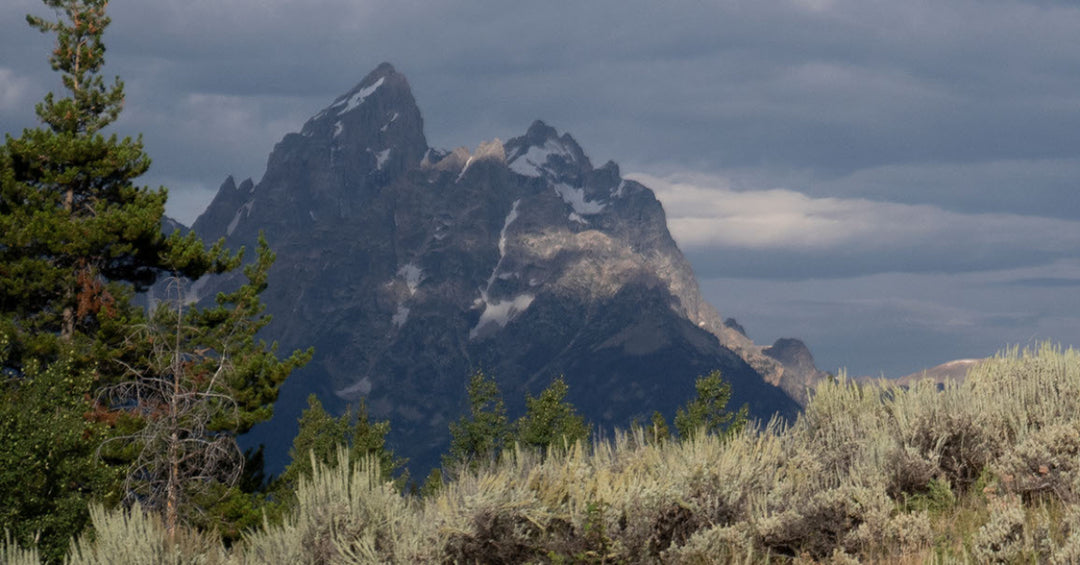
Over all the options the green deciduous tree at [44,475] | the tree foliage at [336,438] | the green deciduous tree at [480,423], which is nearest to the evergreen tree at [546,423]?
the green deciduous tree at [480,423]

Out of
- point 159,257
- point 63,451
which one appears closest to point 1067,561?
point 63,451

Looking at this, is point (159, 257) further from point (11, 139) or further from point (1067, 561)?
point (1067, 561)

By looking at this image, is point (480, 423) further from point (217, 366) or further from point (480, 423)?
point (217, 366)

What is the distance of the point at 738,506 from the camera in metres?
9.23

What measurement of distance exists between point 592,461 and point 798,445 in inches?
105

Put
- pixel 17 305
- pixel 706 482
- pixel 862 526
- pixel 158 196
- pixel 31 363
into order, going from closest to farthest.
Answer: pixel 862 526 → pixel 706 482 → pixel 31 363 → pixel 17 305 → pixel 158 196

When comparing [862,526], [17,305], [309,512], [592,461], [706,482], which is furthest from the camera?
[17,305]

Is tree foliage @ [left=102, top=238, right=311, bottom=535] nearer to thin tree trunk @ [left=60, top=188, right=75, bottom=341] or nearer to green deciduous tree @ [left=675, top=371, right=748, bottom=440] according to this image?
thin tree trunk @ [left=60, top=188, right=75, bottom=341]

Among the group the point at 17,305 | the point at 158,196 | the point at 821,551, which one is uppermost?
the point at 158,196

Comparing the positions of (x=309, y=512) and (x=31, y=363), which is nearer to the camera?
(x=309, y=512)

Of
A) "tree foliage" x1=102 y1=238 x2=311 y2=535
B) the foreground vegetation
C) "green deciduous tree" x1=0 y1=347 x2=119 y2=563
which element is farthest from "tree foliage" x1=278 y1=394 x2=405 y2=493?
the foreground vegetation

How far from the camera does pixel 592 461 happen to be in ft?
37.3

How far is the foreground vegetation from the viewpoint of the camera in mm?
8508

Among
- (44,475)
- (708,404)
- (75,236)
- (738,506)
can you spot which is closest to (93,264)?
(75,236)
